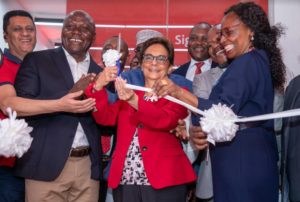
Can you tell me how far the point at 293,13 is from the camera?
6113mm

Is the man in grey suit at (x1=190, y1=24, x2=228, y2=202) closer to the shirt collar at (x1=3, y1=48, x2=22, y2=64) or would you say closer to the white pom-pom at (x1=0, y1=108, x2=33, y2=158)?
the white pom-pom at (x1=0, y1=108, x2=33, y2=158)

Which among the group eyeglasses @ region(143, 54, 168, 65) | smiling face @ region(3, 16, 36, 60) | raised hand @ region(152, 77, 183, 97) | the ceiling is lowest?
raised hand @ region(152, 77, 183, 97)

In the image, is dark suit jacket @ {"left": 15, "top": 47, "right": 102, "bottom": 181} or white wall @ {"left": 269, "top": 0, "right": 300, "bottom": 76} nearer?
dark suit jacket @ {"left": 15, "top": 47, "right": 102, "bottom": 181}

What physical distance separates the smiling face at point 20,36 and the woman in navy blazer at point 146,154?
1581 mm

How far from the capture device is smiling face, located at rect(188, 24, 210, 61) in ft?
15.7

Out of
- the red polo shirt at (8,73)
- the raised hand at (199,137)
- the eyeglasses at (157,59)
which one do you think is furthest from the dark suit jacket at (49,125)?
the raised hand at (199,137)

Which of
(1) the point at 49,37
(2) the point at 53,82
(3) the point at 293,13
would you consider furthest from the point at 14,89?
(3) the point at 293,13

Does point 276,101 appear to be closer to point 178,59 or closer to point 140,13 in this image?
point 178,59

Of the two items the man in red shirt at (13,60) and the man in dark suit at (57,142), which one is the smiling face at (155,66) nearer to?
the man in dark suit at (57,142)

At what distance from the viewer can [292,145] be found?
2.60 metres

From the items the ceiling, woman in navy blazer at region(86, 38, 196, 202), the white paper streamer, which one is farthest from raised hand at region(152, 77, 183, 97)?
the ceiling

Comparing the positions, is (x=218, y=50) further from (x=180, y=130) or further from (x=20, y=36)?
(x=20, y=36)

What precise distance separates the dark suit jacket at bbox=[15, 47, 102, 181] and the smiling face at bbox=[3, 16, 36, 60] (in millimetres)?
802

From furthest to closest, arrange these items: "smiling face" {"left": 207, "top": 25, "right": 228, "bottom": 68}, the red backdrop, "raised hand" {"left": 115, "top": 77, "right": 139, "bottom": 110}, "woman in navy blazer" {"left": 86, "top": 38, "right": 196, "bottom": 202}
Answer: the red backdrop < "smiling face" {"left": 207, "top": 25, "right": 228, "bottom": 68} < "woman in navy blazer" {"left": 86, "top": 38, "right": 196, "bottom": 202} < "raised hand" {"left": 115, "top": 77, "right": 139, "bottom": 110}
